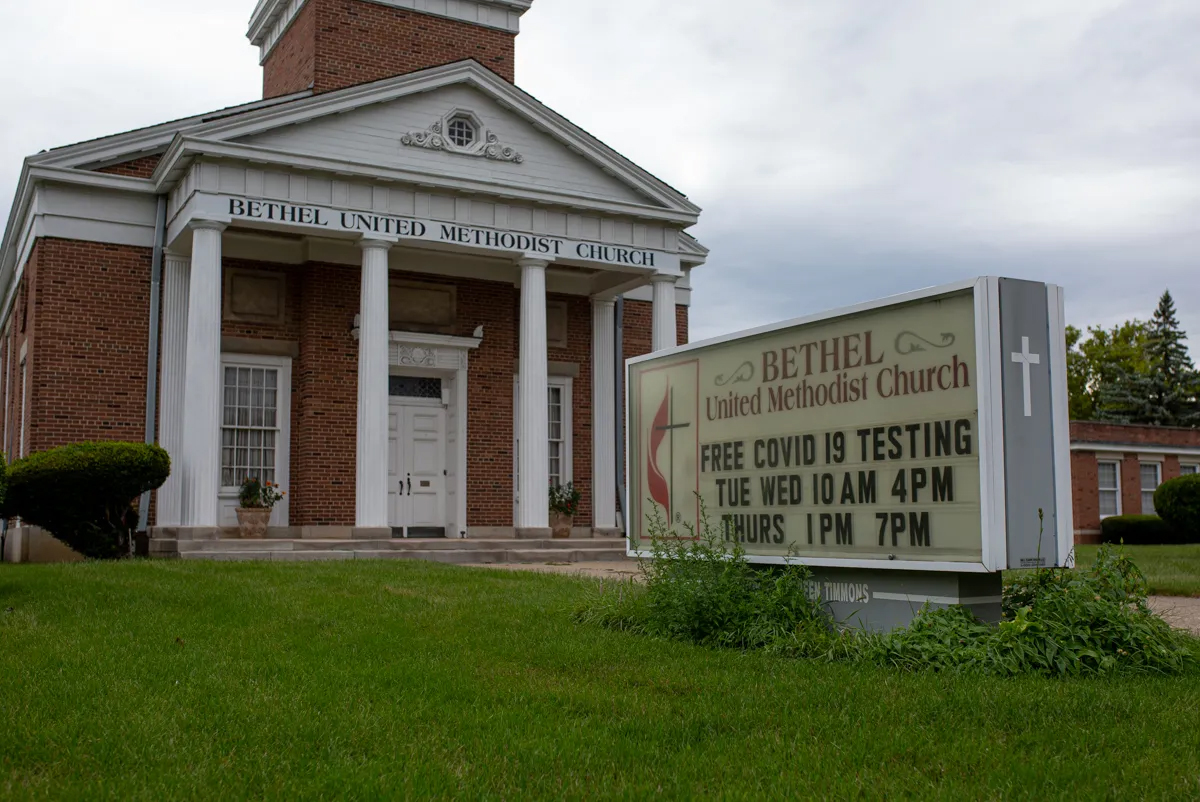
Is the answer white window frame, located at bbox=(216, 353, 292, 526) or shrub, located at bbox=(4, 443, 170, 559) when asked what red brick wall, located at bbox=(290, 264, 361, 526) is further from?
shrub, located at bbox=(4, 443, 170, 559)

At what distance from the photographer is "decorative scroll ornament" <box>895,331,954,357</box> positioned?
7.16 meters

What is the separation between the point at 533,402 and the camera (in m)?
19.6

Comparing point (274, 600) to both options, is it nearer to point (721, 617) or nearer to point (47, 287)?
point (721, 617)

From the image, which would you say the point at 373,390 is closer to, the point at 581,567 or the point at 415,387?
the point at 415,387

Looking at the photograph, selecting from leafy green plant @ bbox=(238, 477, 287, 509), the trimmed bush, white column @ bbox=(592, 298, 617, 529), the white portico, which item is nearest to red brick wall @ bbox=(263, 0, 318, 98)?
the white portico

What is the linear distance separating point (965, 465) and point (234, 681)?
4.47 metres

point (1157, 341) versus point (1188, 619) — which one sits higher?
point (1157, 341)

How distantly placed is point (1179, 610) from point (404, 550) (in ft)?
36.2

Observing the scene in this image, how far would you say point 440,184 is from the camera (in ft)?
62.0

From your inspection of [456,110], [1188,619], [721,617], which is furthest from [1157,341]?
[721,617]

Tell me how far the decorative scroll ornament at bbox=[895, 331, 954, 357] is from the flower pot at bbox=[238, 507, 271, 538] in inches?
541

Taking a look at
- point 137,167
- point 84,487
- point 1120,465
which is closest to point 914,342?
point 84,487

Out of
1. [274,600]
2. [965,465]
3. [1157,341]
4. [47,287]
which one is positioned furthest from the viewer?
[1157,341]

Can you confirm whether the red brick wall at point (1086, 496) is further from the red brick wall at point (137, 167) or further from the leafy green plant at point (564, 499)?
the red brick wall at point (137, 167)
